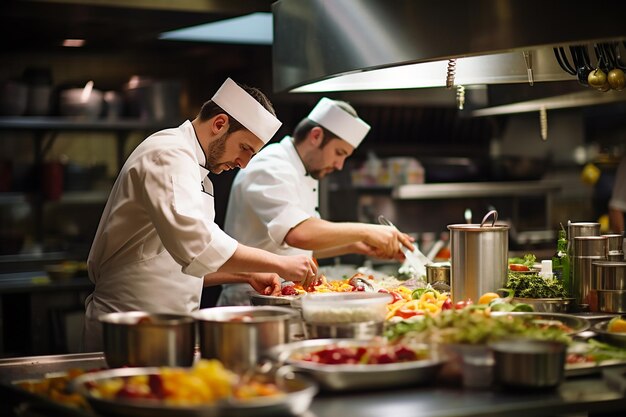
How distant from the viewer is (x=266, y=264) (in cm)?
314

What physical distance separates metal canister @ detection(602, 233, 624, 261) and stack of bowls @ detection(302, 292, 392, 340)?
121 centimetres

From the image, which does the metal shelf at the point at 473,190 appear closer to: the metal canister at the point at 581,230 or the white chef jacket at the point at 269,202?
the white chef jacket at the point at 269,202

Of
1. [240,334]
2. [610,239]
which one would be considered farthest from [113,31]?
[240,334]

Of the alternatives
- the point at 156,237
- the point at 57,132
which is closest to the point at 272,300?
the point at 156,237

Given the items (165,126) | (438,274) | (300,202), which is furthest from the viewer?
(165,126)

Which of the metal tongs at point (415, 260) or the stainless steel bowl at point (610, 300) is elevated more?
the metal tongs at point (415, 260)

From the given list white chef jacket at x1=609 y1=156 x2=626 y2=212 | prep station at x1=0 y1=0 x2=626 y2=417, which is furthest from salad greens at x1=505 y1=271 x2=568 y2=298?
white chef jacket at x1=609 y1=156 x2=626 y2=212

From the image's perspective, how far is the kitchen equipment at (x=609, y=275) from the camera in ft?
10.6

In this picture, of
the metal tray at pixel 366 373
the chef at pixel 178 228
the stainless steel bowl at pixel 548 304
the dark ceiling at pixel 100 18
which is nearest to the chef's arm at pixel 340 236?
the chef at pixel 178 228

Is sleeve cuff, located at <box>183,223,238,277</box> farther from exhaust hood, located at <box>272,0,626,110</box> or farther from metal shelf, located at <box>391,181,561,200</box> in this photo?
metal shelf, located at <box>391,181,561,200</box>

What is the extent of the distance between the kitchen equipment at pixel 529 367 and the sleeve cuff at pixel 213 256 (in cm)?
99

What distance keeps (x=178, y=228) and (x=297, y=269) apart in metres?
0.50

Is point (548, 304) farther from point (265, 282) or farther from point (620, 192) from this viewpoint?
point (620, 192)

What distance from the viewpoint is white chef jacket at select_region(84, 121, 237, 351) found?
299 centimetres
